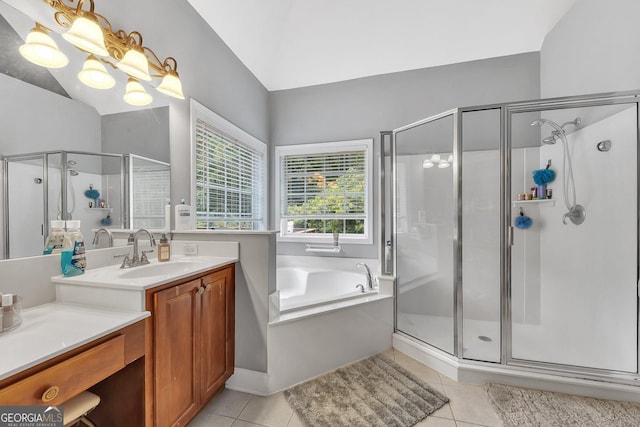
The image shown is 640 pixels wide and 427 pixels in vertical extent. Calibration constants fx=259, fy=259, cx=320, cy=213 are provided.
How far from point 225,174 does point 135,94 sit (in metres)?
1.01

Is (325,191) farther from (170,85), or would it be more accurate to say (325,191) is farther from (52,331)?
(52,331)

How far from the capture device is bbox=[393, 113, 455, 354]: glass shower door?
7.18 feet

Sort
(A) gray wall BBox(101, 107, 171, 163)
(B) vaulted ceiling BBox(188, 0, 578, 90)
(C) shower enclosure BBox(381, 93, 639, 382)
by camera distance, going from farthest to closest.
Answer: (B) vaulted ceiling BBox(188, 0, 578, 90)
(C) shower enclosure BBox(381, 93, 639, 382)
(A) gray wall BBox(101, 107, 171, 163)

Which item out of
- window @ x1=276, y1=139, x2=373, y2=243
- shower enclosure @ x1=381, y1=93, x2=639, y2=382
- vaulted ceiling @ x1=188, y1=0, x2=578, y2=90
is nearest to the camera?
shower enclosure @ x1=381, y1=93, x2=639, y2=382

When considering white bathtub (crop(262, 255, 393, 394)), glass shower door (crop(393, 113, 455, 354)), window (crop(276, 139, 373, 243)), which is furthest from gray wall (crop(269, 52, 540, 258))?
white bathtub (crop(262, 255, 393, 394))

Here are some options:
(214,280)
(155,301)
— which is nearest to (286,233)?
(214,280)

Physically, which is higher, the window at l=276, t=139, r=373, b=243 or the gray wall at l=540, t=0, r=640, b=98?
the gray wall at l=540, t=0, r=640, b=98

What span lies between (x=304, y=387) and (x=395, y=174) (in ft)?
6.32

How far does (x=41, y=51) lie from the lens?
1141mm

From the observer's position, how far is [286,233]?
3240 mm

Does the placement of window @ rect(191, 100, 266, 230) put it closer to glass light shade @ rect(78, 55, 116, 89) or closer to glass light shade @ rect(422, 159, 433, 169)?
glass light shade @ rect(78, 55, 116, 89)

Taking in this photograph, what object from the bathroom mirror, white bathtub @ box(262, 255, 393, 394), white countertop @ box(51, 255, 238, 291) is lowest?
white bathtub @ box(262, 255, 393, 394)

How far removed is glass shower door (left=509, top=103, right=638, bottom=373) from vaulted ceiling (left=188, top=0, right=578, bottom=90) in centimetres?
97

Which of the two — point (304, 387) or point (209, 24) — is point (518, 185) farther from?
point (209, 24)
